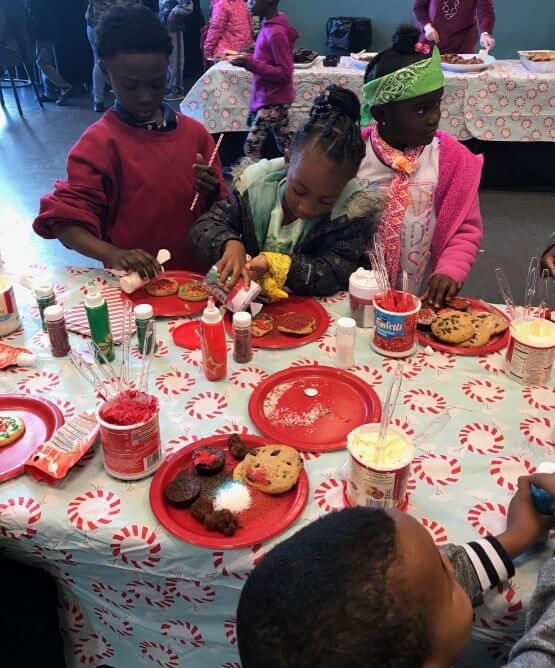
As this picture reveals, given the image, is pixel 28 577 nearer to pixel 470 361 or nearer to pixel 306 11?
pixel 470 361

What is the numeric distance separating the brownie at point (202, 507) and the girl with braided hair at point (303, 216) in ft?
2.31

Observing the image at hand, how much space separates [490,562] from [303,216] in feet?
3.65

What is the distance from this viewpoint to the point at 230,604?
114cm

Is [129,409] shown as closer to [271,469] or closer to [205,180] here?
[271,469]

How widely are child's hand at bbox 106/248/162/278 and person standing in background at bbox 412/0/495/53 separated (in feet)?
12.3

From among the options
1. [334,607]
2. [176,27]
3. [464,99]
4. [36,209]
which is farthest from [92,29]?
[334,607]

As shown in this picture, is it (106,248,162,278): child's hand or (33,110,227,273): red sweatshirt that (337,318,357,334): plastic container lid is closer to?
(106,248,162,278): child's hand

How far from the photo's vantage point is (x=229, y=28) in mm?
5102

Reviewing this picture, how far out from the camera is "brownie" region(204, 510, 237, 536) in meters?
1.06

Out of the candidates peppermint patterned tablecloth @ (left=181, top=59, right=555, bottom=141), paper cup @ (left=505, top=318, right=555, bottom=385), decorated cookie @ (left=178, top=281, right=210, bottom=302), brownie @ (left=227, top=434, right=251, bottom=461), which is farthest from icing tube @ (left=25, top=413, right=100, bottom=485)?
peppermint patterned tablecloth @ (left=181, top=59, right=555, bottom=141)

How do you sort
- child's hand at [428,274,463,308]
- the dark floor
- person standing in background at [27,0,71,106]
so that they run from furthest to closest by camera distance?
person standing in background at [27,0,71,106] → the dark floor → child's hand at [428,274,463,308]

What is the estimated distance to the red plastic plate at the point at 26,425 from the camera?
122cm

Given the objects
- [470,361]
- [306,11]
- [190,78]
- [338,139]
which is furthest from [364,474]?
[190,78]

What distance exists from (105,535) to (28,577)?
37 centimetres
